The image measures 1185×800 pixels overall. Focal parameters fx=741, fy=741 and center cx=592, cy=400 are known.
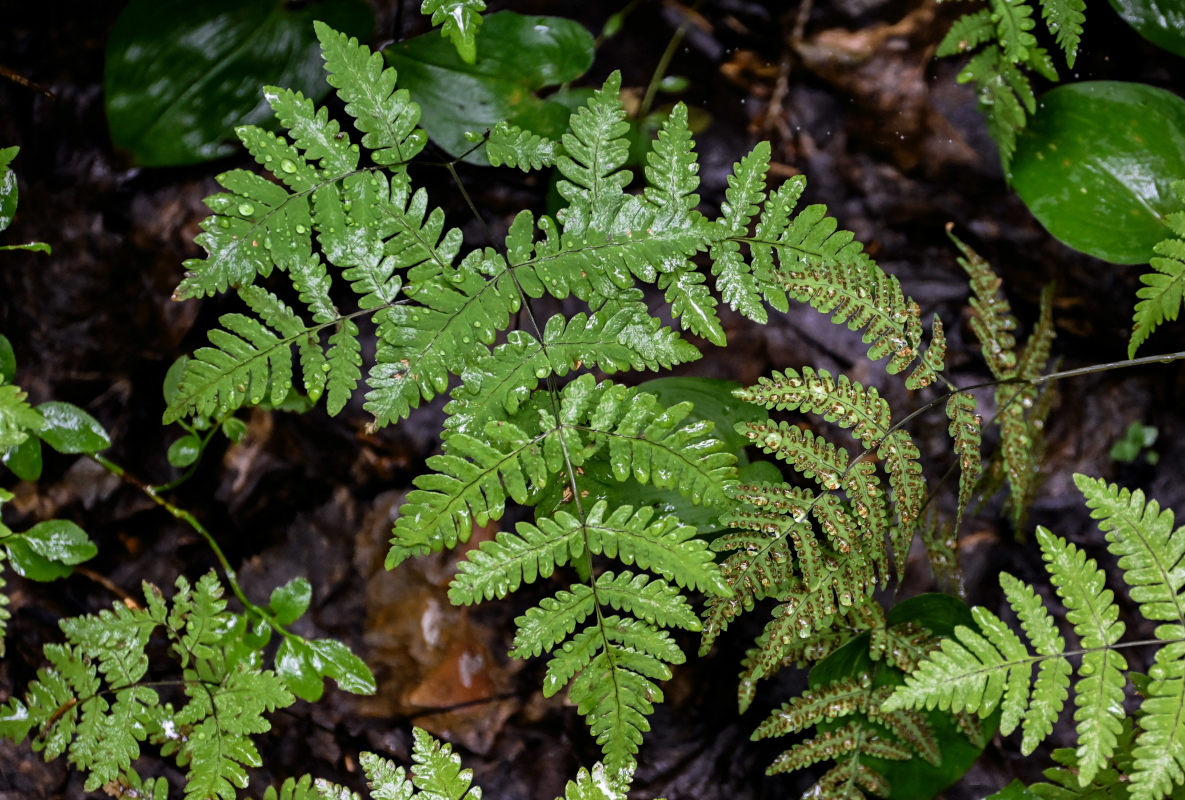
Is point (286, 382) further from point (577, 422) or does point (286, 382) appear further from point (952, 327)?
point (952, 327)

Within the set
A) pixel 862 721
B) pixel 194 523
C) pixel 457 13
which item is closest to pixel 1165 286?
pixel 862 721

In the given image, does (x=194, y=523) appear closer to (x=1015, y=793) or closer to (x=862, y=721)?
(x=862, y=721)

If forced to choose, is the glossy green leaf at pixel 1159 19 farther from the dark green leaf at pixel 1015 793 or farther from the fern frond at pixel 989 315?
the dark green leaf at pixel 1015 793

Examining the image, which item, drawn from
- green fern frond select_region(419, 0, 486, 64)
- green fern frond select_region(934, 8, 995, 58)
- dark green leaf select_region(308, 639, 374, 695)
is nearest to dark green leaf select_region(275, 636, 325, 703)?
dark green leaf select_region(308, 639, 374, 695)

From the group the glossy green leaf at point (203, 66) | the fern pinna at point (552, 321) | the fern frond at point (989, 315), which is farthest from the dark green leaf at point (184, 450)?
the fern frond at point (989, 315)

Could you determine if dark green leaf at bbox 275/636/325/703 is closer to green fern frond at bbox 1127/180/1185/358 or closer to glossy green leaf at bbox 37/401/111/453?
glossy green leaf at bbox 37/401/111/453

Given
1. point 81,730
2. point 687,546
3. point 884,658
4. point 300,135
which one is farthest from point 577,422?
point 81,730
